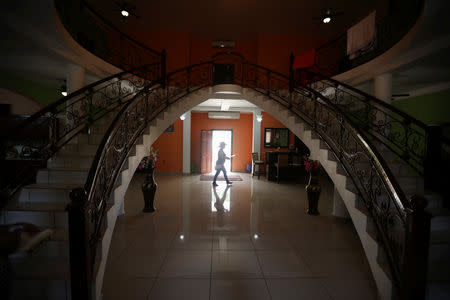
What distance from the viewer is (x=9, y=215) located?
2.40 metres

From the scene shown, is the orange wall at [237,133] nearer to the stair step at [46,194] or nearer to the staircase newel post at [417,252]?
the stair step at [46,194]

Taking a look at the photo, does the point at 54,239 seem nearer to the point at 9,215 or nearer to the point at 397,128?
→ the point at 9,215

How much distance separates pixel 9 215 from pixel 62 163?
103 centimetres

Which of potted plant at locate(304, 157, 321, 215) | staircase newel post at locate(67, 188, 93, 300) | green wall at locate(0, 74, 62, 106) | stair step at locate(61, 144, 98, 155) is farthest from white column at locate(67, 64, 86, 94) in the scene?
potted plant at locate(304, 157, 321, 215)

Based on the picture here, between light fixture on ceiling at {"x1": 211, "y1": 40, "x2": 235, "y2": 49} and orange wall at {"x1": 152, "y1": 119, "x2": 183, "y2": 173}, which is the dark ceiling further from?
orange wall at {"x1": 152, "y1": 119, "x2": 183, "y2": 173}

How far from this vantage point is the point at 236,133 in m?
11.9

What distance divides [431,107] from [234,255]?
7145 mm

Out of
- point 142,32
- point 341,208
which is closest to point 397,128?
point 341,208

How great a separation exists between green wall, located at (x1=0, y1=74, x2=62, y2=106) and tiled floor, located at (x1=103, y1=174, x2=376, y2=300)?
18.1ft

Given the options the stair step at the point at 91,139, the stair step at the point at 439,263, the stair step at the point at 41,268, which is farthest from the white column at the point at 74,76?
the stair step at the point at 439,263

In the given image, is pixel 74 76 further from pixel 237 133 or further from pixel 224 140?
pixel 237 133

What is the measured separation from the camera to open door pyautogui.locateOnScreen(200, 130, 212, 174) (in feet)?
37.3

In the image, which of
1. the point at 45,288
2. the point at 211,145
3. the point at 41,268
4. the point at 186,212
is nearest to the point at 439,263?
the point at 45,288

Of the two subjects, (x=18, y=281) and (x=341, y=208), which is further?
(x=341, y=208)
